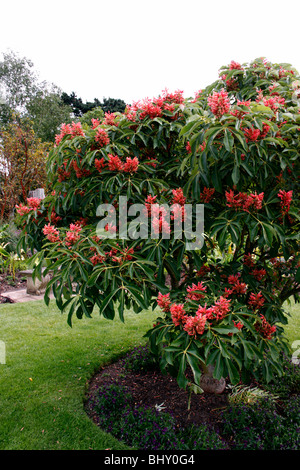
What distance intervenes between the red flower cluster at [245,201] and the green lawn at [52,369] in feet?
5.42

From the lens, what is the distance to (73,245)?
1.61 meters

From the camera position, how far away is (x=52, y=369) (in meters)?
3.01

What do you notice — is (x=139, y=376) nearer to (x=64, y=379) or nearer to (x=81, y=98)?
(x=64, y=379)

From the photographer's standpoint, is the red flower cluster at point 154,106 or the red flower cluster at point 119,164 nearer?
the red flower cluster at point 119,164

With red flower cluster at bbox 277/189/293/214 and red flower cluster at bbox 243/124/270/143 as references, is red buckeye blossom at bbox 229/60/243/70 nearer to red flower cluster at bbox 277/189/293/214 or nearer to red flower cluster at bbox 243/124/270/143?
red flower cluster at bbox 243/124/270/143

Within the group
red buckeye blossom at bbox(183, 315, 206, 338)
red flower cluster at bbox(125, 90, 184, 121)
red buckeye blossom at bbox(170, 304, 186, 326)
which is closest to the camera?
red buckeye blossom at bbox(183, 315, 206, 338)

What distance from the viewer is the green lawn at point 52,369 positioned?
210cm

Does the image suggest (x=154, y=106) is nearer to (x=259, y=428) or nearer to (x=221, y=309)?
(x=221, y=309)

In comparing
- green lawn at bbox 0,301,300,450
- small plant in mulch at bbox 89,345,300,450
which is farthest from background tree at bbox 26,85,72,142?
small plant in mulch at bbox 89,345,300,450

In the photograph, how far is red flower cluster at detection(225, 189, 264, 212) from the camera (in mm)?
1537

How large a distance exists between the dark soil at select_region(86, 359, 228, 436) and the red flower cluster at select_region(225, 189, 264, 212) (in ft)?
4.87

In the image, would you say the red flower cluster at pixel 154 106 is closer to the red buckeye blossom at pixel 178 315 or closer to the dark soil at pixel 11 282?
the red buckeye blossom at pixel 178 315

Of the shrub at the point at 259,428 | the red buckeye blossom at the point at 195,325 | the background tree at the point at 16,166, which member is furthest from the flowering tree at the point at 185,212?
the background tree at the point at 16,166

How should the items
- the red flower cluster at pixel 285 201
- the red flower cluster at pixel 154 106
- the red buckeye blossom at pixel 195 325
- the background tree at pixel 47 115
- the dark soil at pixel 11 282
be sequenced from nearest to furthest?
the red buckeye blossom at pixel 195 325
the red flower cluster at pixel 285 201
the red flower cluster at pixel 154 106
the dark soil at pixel 11 282
the background tree at pixel 47 115
